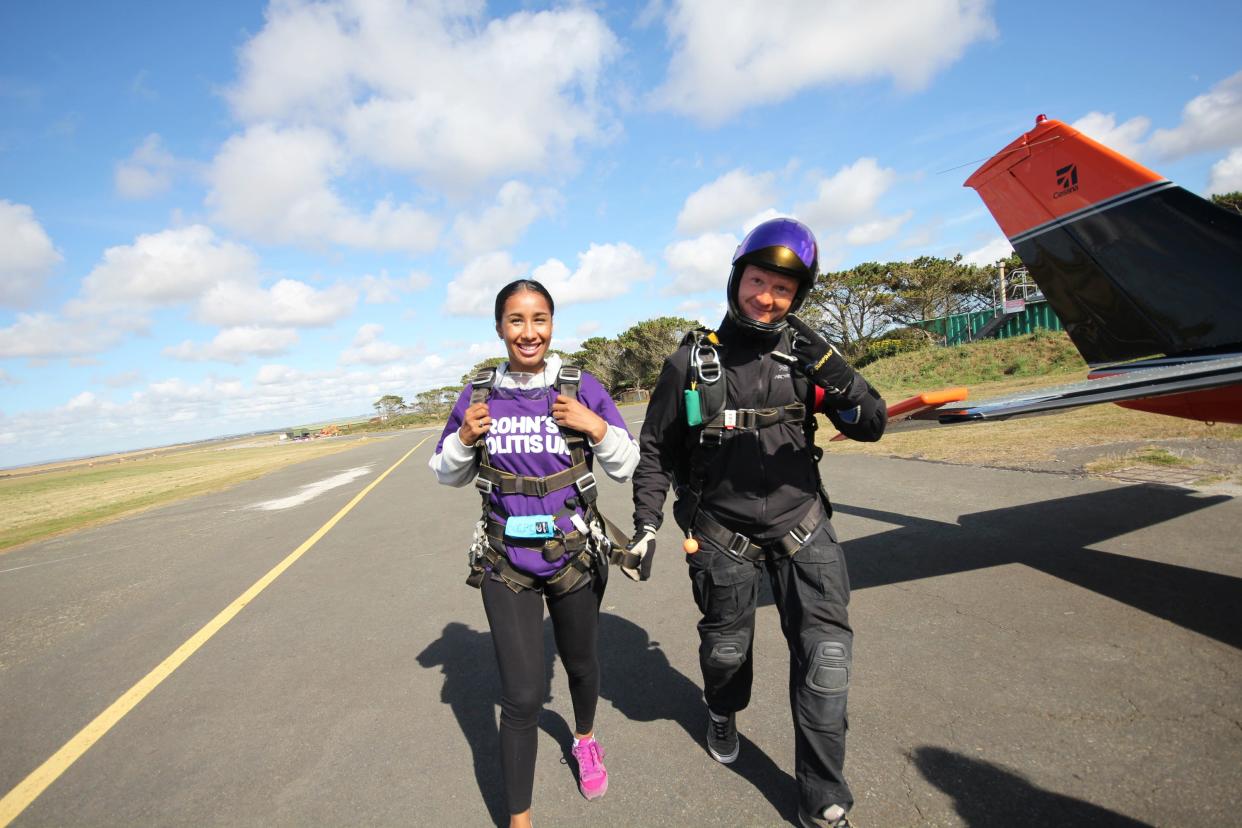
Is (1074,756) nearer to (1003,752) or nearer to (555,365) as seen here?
(1003,752)

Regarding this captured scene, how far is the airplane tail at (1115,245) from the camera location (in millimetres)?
4594

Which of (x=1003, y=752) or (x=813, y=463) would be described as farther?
(x=813, y=463)

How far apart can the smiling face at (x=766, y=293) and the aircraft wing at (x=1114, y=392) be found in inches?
53.2

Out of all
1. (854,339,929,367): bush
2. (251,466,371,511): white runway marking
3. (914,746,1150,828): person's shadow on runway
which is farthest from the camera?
(854,339,929,367): bush

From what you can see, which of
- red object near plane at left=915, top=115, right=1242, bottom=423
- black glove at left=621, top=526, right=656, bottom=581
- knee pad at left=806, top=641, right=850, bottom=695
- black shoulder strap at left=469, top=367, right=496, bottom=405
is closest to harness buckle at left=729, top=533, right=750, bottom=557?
black glove at left=621, top=526, right=656, bottom=581

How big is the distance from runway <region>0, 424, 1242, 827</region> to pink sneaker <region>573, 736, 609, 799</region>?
6 cm

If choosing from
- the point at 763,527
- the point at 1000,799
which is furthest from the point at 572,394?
the point at 1000,799

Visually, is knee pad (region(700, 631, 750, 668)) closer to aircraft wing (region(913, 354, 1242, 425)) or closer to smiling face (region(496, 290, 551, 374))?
smiling face (region(496, 290, 551, 374))

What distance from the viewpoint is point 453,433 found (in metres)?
2.59

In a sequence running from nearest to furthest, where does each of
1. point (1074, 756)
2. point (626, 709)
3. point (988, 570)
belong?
point (1074, 756)
point (626, 709)
point (988, 570)

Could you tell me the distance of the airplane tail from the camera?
4594 mm

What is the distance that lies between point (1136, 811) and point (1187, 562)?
122 inches

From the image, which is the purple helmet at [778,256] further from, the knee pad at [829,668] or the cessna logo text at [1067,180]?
the cessna logo text at [1067,180]

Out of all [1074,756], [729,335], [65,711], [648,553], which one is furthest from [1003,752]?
[65,711]
